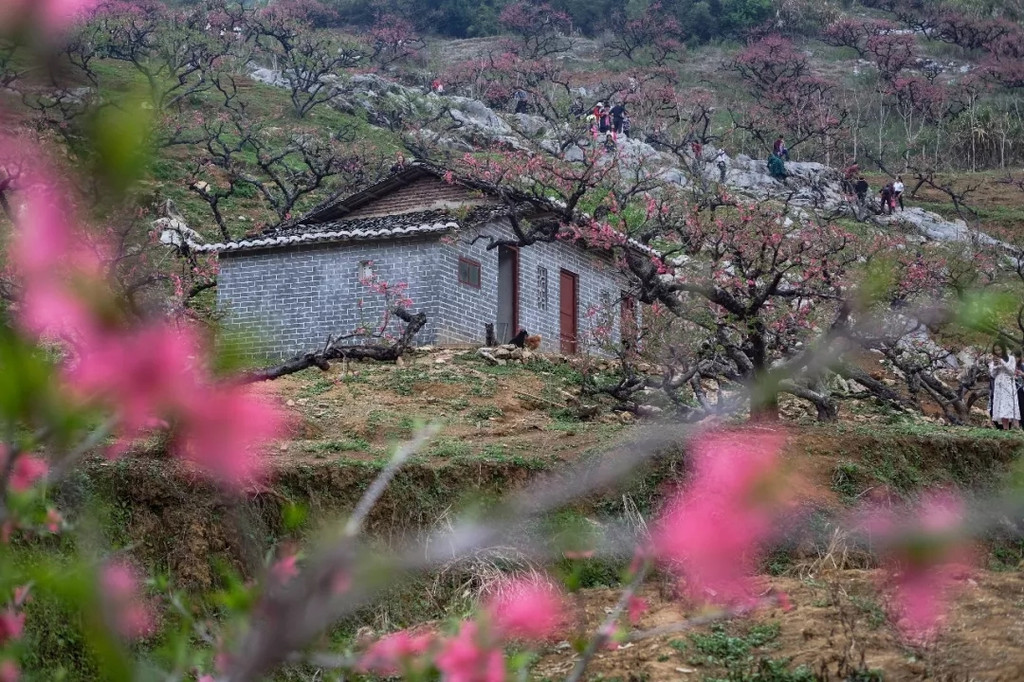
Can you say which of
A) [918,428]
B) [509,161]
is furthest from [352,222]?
[918,428]

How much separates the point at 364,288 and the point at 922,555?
19.6 meters

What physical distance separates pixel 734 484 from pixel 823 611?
7.44 metres

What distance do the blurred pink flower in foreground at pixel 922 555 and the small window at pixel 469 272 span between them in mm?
10961

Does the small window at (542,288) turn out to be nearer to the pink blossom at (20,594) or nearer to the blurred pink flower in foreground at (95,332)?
the pink blossom at (20,594)

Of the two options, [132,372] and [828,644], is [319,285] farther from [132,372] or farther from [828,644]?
[132,372]

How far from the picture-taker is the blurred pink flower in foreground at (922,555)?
1536 mm

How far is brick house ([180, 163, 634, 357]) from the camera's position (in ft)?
67.5

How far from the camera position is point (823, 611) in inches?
352

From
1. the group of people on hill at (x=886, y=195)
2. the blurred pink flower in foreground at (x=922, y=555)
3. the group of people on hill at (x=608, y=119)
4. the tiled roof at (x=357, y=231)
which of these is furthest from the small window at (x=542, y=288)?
the group of people on hill at (x=608, y=119)

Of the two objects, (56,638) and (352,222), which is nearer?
(56,638)

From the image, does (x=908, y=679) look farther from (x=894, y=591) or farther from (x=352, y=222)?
(x=352, y=222)

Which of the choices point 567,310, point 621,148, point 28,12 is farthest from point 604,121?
point 28,12

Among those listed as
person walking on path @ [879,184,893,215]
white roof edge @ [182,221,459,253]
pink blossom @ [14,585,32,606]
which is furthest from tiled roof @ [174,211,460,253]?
person walking on path @ [879,184,893,215]

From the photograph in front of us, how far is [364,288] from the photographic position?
20.9 m
